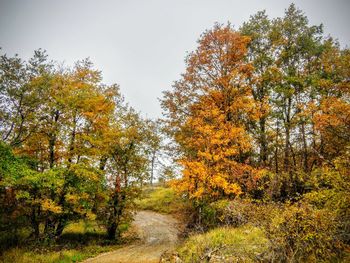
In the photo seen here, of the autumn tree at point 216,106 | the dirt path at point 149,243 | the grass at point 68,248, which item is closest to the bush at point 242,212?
the autumn tree at point 216,106

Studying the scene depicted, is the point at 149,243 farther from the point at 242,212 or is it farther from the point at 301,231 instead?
the point at 301,231

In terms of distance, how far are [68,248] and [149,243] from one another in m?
5.92

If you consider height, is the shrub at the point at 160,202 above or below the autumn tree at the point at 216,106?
below

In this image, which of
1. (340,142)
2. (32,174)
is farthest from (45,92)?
(340,142)

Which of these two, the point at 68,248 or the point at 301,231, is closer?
the point at 301,231

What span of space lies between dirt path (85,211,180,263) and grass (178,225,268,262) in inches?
136

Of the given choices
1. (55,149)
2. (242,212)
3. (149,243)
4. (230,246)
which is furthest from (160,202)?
(230,246)

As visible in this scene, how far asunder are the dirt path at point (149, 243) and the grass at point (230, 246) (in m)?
3.45

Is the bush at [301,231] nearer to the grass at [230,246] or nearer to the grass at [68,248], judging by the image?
the grass at [230,246]

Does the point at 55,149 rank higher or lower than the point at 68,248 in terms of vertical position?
higher

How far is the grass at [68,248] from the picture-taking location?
12258mm

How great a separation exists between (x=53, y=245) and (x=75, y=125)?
7.72m

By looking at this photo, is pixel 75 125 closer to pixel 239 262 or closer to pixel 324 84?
pixel 239 262

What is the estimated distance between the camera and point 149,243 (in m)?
18.3
